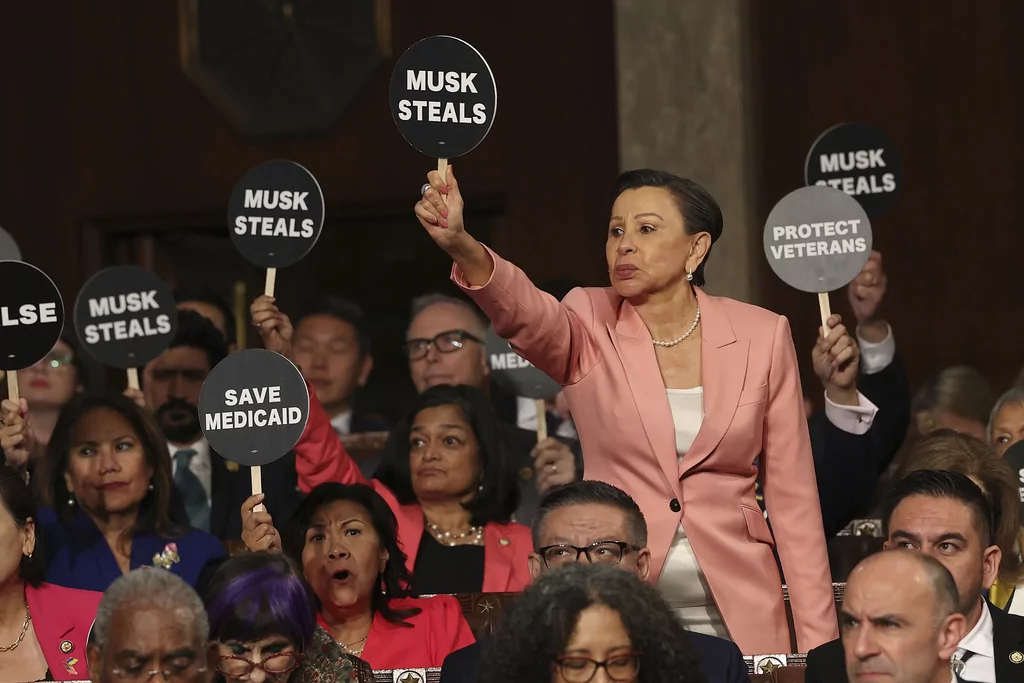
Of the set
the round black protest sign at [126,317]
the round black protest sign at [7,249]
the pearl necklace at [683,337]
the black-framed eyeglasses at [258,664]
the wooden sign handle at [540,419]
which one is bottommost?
the black-framed eyeglasses at [258,664]

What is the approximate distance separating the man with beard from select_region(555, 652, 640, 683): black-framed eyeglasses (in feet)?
7.81

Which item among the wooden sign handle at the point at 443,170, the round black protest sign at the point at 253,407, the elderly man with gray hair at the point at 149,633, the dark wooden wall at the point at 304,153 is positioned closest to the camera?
the elderly man with gray hair at the point at 149,633

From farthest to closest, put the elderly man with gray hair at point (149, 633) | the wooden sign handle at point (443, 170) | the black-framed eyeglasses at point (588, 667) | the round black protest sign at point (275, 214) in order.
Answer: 1. the round black protest sign at point (275, 214)
2. the wooden sign handle at point (443, 170)
3. the elderly man with gray hair at point (149, 633)
4. the black-framed eyeglasses at point (588, 667)

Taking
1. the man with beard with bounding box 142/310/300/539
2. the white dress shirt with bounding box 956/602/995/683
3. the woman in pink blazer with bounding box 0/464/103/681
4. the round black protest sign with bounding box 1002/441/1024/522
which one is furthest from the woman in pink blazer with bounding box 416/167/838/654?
the man with beard with bounding box 142/310/300/539

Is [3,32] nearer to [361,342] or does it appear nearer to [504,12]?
[504,12]

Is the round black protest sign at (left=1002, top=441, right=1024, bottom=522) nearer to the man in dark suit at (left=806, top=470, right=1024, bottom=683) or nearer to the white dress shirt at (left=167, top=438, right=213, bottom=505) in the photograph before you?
the man in dark suit at (left=806, top=470, right=1024, bottom=683)

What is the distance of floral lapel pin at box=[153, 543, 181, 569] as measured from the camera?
5.05 meters

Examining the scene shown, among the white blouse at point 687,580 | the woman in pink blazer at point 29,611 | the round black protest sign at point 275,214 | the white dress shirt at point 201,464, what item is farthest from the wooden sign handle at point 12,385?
the white blouse at point 687,580

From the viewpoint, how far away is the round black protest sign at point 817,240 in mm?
5156

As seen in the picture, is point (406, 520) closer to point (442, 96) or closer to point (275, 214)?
point (275, 214)

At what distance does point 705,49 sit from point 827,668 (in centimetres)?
440

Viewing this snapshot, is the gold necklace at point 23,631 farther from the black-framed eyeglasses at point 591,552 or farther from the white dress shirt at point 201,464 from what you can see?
the white dress shirt at point 201,464

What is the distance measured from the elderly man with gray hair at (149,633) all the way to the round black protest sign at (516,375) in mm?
2547

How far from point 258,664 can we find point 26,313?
170cm
